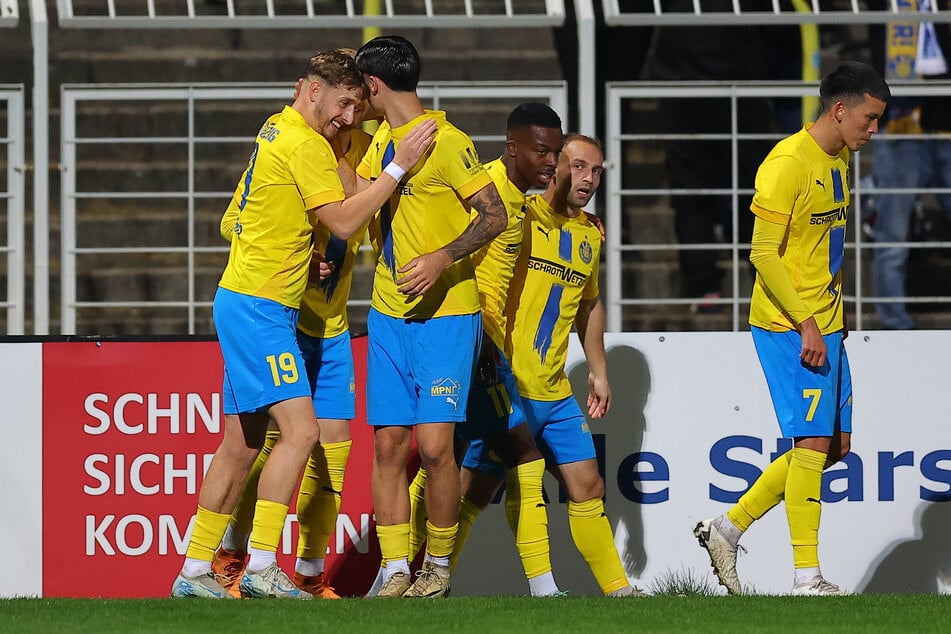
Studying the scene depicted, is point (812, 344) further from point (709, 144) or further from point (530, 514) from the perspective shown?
point (709, 144)

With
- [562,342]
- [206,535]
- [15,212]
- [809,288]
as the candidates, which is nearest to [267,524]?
[206,535]

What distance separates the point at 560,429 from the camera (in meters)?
6.52

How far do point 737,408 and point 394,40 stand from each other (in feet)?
7.69

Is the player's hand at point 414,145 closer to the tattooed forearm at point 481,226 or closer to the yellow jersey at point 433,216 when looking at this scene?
the yellow jersey at point 433,216

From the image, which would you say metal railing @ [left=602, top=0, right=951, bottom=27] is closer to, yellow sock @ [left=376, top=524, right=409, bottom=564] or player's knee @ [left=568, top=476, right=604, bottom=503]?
player's knee @ [left=568, top=476, right=604, bottom=503]

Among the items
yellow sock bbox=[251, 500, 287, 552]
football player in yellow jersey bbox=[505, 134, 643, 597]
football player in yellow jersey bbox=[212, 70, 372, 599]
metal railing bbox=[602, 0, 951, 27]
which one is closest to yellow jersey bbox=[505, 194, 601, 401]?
football player in yellow jersey bbox=[505, 134, 643, 597]

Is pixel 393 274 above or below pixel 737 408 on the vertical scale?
above

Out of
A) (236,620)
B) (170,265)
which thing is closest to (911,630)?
(236,620)

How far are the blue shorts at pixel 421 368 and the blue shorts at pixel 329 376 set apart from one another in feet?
0.63

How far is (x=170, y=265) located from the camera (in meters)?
9.98

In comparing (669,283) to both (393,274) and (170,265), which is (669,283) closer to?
(170,265)

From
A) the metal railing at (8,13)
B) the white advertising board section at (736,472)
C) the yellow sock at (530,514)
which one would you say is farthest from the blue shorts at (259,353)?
the metal railing at (8,13)

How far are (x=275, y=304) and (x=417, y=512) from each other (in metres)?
1.34

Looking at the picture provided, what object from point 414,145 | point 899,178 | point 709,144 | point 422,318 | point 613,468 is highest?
point 709,144
